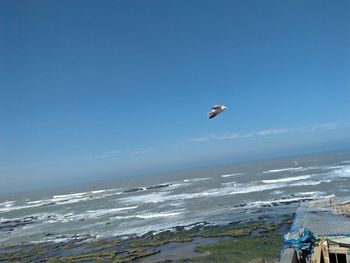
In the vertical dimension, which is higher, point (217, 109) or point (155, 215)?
point (217, 109)

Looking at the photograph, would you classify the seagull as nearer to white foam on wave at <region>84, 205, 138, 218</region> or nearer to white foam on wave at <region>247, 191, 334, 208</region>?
white foam on wave at <region>247, 191, 334, 208</region>

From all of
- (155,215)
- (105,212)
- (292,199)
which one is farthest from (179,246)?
(105,212)

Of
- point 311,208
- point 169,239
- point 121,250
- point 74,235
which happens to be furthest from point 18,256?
point 311,208

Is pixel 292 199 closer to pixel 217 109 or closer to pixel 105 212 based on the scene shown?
pixel 105 212

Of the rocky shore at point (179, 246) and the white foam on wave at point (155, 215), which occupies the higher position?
the white foam on wave at point (155, 215)

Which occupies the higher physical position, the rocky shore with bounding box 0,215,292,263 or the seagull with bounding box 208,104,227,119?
the seagull with bounding box 208,104,227,119

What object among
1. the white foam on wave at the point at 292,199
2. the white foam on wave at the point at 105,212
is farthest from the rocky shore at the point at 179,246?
the white foam on wave at the point at 105,212

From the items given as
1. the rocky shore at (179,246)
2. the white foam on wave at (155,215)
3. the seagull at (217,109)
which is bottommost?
the rocky shore at (179,246)

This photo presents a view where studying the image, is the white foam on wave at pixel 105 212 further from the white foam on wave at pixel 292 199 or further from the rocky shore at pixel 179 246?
the white foam on wave at pixel 292 199

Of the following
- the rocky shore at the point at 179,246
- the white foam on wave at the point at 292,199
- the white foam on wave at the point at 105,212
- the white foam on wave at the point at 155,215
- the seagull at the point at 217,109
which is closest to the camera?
the seagull at the point at 217,109

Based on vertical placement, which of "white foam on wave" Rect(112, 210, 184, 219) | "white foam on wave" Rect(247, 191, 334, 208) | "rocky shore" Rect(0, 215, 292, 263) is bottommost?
"rocky shore" Rect(0, 215, 292, 263)

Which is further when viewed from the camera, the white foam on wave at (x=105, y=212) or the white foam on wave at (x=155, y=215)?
the white foam on wave at (x=105, y=212)

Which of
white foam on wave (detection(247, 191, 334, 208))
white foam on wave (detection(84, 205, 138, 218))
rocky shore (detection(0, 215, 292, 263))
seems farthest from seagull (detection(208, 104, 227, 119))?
white foam on wave (detection(84, 205, 138, 218))
